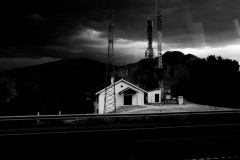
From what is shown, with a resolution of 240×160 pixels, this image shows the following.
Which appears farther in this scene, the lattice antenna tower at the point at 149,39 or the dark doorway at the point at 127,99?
the lattice antenna tower at the point at 149,39

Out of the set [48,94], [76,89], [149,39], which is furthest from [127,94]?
[149,39]

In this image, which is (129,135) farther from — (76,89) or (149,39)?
(149,39)

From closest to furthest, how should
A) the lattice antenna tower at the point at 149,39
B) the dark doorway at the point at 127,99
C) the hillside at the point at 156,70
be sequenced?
the dark doorway at the point at 127,99
the lattice antenna tower at the point at 149,39
the hillside at the point at 156,70

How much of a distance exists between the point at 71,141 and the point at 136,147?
47.3 inches

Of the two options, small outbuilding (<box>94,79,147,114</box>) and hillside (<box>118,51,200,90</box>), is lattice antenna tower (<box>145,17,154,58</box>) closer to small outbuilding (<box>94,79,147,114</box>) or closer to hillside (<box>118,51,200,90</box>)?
hillside (<box>118,51,200,90</box>)

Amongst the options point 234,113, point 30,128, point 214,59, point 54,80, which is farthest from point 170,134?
point 214,59

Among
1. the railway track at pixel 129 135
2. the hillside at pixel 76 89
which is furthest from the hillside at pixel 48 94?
the railway track at pixel 129 135

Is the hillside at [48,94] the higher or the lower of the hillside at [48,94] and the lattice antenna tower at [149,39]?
the lower

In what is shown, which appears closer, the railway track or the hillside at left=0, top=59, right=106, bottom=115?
the railway track

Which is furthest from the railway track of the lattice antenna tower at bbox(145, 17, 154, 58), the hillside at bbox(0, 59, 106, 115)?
the lattice antenna tower at bbox(145, 17, 154, 58)

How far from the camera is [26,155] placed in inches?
131

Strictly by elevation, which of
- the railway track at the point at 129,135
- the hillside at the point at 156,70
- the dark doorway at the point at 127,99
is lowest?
the railway track at the point at 129,135

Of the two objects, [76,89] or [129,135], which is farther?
[76,89]

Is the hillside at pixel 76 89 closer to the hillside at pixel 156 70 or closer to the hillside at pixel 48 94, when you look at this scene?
the hillside at pixel 48 94
